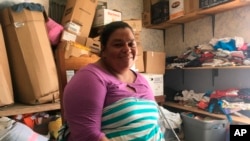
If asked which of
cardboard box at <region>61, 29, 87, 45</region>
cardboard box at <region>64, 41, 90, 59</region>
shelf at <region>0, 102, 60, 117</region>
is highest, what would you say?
cardboard box at <region>61, 29, 87, 45</region>

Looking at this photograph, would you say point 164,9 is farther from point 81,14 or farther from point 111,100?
point 111,100

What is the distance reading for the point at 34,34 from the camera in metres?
2.07

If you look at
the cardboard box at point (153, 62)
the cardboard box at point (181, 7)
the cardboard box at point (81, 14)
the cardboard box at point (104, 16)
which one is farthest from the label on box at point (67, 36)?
the cardboard box at point (181, 7)

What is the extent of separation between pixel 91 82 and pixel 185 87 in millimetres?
2714

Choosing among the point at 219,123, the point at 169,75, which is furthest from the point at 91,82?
the point at 169,75

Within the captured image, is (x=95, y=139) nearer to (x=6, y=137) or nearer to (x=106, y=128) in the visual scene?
(x=106, y=128)

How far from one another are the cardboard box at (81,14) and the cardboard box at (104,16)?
12cm

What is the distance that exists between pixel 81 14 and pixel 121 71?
1.69 metres

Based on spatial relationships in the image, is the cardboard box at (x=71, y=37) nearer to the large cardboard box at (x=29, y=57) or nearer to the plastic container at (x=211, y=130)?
the large cardboard box at (x=29, y=57)

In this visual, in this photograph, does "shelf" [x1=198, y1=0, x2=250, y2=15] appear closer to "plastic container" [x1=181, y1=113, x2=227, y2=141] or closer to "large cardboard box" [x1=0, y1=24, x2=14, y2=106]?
"plastic container" [x1=181, y1=113, x2=227, y2=141]

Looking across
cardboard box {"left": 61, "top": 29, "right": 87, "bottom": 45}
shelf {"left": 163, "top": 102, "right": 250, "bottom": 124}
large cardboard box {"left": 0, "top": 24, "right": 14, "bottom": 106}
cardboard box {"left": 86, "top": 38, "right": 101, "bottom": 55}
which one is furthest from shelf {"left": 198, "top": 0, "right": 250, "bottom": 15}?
large cardboard box {"left": 0, "top": 24, "right": 14, "bottom": 106}

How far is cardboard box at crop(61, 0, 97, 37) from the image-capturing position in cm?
254

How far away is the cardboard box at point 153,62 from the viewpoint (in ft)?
10.1

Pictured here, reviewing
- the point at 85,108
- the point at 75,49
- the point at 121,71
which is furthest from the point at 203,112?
the point at 85,108
